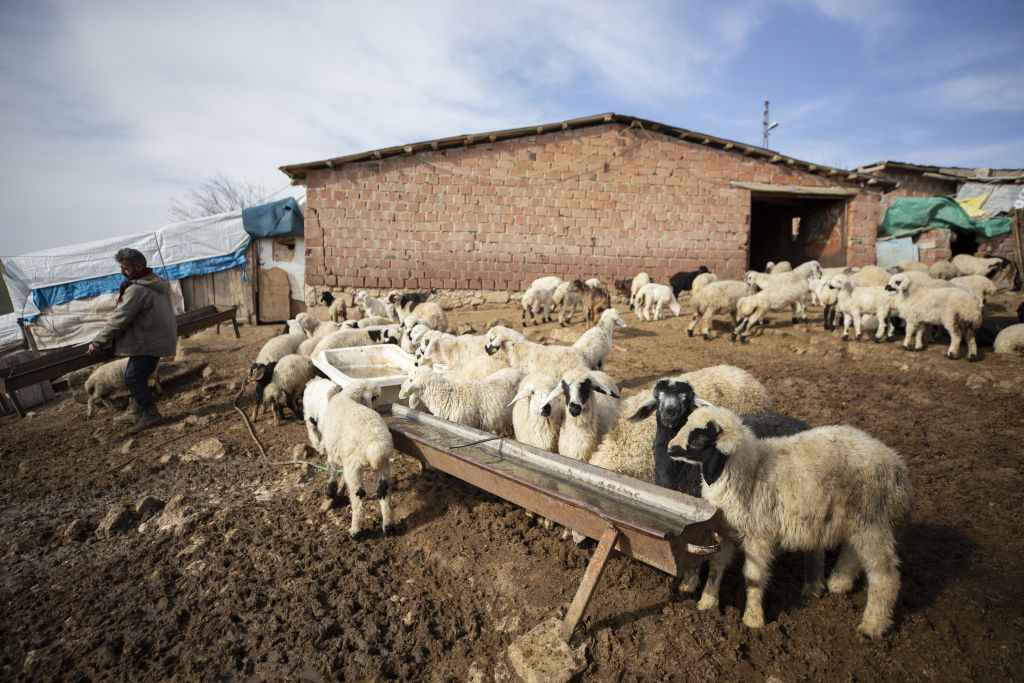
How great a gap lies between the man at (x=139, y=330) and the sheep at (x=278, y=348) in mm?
1570

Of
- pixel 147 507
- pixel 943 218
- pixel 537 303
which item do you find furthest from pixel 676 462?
pixel 943 218

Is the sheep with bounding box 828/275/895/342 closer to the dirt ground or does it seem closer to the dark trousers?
the dirt ground

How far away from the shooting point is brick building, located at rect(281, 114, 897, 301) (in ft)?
46.0

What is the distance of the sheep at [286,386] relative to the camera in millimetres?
7016

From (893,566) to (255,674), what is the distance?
12.3ft

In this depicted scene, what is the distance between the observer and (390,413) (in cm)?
517

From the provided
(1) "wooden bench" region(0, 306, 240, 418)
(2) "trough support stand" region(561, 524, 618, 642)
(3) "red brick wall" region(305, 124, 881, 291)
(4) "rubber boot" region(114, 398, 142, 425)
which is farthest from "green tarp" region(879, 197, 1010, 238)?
(1) "wooden bench" region(0, 306, 240, 418)

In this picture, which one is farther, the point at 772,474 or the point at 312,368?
the point at 312,368

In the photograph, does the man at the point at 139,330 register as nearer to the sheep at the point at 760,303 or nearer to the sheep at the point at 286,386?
the sheep at the point at 286,386

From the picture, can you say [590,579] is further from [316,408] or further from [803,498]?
[316,408]

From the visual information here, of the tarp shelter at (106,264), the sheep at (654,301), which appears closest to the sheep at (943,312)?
the sheep at (654,301)

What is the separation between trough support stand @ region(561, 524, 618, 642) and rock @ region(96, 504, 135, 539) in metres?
4.21

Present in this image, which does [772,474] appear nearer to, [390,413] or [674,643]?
[674,643]

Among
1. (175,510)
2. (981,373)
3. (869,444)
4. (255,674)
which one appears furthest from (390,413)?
(981,373)
